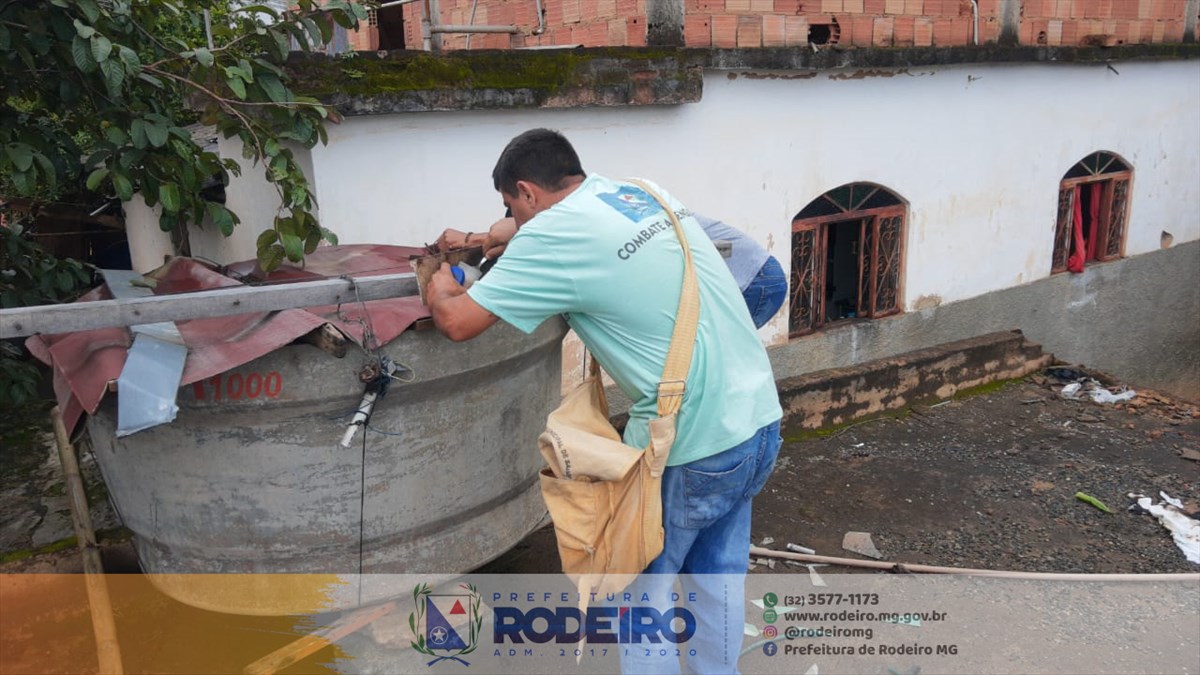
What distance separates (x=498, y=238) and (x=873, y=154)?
4.16 metres

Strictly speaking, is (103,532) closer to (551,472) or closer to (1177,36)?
(551,472)

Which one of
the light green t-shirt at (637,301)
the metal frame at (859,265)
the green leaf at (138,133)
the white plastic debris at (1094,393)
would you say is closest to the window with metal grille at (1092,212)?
the white plastic debris at (1094,393)

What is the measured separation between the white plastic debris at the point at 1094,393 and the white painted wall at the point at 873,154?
1.05m

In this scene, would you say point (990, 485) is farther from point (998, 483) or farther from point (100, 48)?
point (100, 48)

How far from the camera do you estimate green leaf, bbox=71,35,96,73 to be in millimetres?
2666

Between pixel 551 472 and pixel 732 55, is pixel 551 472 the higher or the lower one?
the lower one

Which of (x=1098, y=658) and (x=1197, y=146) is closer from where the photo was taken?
(x=1098, y=658)

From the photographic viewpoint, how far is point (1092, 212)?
8.27 metres

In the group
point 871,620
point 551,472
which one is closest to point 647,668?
point 551,472

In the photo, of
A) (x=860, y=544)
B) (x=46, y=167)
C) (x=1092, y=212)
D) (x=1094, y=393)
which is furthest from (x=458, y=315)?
(x=1092, y=212)

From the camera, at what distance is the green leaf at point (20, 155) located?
283 cm

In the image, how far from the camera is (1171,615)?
3.69 m

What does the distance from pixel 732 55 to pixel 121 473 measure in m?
3.99

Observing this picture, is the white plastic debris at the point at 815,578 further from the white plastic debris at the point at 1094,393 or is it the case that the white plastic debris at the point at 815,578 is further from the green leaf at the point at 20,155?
the white plastic debris at the point at 1094,393
